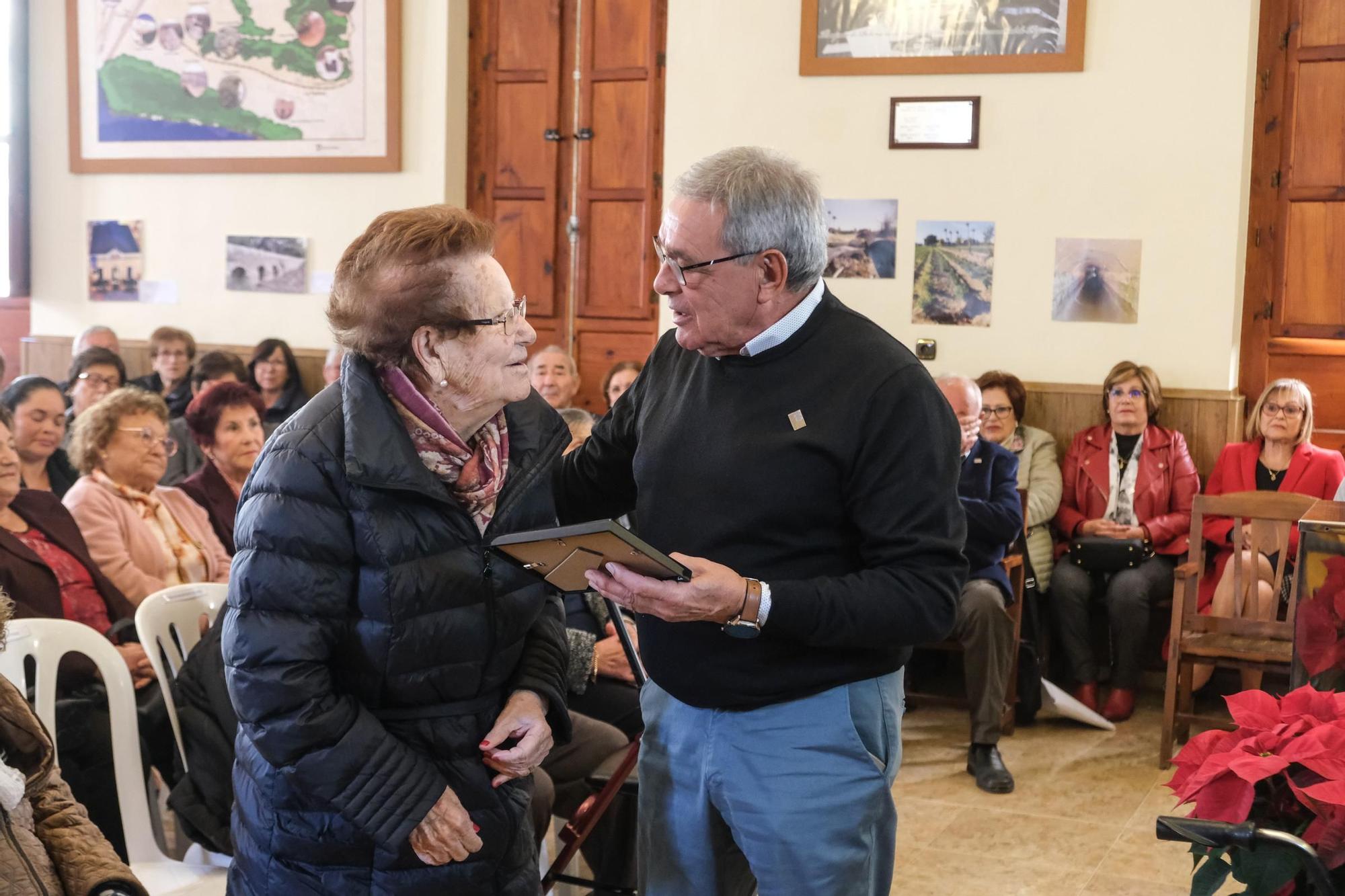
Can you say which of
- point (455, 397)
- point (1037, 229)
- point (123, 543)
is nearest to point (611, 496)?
point (455, 397)

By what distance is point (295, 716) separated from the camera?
1554mm

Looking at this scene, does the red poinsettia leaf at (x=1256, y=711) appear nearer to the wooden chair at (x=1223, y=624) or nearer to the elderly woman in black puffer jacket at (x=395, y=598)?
the elderly woman in black puffer jacket at (x=395, y=598)

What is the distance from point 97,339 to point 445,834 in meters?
6.40

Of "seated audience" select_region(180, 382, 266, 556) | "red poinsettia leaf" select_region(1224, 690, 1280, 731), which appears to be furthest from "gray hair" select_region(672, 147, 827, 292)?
"seated audience" select_region(180, 382, 266, 556)

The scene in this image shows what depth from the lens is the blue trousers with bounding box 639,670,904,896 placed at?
1723 millimetres

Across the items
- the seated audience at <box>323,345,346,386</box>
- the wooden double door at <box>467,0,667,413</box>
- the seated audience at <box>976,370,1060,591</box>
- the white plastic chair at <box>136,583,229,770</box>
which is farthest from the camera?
the wooden double door at <box>467,0,667,413</box>

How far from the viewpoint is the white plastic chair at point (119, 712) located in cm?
242

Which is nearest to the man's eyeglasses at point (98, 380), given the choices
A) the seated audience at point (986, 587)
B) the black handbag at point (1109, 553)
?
the seated audience at point (986, 587)

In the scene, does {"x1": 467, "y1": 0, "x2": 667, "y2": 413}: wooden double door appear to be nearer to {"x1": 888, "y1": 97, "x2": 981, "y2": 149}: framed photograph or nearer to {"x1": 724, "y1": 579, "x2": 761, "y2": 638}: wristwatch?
{"x1": 888, "y1": 97, "x2": 981, "y2": 149}: framed photograph

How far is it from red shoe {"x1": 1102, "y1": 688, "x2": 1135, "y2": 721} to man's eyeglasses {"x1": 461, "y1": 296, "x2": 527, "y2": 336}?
4.05 meters

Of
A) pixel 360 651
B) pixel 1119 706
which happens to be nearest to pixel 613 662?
pixel 360 651

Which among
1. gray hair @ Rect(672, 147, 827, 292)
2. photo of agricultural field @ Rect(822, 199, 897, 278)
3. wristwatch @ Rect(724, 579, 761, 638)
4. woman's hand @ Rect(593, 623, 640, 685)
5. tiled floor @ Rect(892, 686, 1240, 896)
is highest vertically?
photo of agricultural field @ Rect(822, 199, 897, 278)

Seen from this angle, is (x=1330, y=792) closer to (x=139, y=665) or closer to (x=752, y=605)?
(x=752, y=605)

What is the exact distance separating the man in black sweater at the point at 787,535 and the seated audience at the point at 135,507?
96.3 inches
